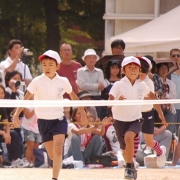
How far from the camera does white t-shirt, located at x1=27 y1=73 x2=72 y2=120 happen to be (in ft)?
38.4

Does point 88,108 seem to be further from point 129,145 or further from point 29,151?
point 129,145

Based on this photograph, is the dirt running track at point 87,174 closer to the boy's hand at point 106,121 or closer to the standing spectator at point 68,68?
the boy's hand at point 106,121

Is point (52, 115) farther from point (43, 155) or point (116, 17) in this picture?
point (116, 17)

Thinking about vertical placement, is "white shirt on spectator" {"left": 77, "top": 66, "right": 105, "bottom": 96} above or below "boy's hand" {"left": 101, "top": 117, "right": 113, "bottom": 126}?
above

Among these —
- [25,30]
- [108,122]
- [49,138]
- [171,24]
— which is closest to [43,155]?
[108,122]

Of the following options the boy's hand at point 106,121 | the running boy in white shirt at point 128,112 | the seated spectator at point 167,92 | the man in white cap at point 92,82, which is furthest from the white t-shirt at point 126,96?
the seated spectator at point 167,92

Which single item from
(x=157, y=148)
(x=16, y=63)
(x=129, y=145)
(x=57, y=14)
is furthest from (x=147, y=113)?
(x=57, y=14)

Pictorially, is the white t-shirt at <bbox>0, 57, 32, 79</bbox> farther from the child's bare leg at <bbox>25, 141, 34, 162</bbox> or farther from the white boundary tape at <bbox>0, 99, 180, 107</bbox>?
the white boundary tape at <bbox>0, 99, 180, 107</bbox>

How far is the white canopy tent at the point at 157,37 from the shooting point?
1596 cm

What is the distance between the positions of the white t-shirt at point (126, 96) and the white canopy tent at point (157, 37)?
11.7ft

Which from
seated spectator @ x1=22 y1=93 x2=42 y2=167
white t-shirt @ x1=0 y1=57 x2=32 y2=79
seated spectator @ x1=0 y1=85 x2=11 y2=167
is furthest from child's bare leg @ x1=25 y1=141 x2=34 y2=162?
white t-shirt @ x1=0 y1=57 x2=32 y2=79

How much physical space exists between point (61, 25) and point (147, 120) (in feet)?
37.3

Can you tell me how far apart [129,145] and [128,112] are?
47 cm

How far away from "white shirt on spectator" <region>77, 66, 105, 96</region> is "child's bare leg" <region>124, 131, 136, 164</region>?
3.28 metres
